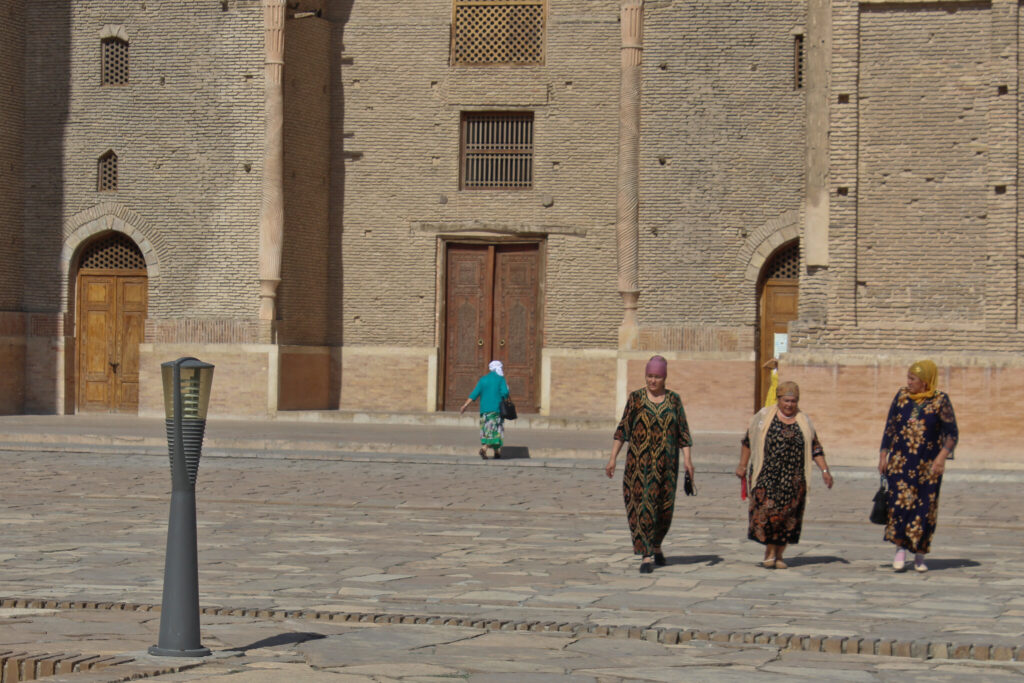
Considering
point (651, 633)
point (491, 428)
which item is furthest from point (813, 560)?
point (491, 428)

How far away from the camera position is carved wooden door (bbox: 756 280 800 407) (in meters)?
24.3

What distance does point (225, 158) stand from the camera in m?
25.0

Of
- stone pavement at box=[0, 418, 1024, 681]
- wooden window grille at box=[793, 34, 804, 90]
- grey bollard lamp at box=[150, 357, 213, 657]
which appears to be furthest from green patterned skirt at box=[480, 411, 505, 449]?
grey bollard lamp at box=[150, 357, 213, 657]

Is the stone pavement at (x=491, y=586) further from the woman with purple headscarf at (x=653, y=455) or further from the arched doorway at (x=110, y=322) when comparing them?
the arched doorway at (x=110, y=322)

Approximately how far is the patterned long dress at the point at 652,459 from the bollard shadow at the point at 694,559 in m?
0.31

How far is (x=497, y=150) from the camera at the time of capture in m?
25.8

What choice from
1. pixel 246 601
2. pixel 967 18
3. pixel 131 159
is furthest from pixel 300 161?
pixel 246 601

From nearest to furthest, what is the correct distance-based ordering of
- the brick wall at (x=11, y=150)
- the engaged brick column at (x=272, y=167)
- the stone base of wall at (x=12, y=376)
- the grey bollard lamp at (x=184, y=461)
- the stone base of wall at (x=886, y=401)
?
the grey bollard lamp at (x=184, y=461) → the stone base of wall at (x=886, y=401) → the engaged brick column at (x=272, y=167) → the stone base of wall at (x=12, y=376) → the brick wall at (x=11, y=150)

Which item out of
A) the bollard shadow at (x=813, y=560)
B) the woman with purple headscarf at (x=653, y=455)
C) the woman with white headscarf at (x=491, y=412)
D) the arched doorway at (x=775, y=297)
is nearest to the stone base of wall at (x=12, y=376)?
the woman with white headscarf at (x=491, y=412)

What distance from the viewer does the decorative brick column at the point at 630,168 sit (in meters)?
24.2

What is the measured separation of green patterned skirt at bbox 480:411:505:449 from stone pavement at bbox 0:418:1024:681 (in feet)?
9.15

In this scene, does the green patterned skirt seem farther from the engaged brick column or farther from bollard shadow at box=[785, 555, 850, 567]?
bollard shadow at box=[785, 555, 850, 567]

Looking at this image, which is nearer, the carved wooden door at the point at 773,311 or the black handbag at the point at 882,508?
the black handbag at the point at 882,508

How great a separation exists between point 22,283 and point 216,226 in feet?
11.5
